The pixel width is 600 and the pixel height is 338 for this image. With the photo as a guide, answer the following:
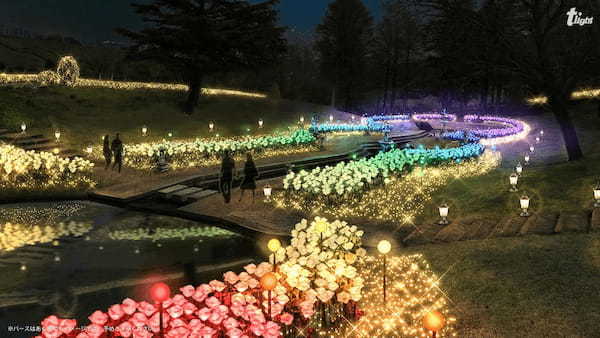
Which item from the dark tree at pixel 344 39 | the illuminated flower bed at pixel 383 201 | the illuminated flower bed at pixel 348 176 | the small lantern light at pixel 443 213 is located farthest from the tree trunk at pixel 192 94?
the dark tree at pixel 344 39

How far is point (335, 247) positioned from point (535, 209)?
680cm

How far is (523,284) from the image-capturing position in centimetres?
830

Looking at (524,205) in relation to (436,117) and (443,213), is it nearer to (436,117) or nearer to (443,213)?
(443,213)

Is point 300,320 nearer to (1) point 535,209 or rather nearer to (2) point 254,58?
(1) point 535,209

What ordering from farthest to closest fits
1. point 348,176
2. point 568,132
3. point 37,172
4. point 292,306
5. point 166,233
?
point 568,132, point 37,172, point 348,176, point 166,233, point 292,306

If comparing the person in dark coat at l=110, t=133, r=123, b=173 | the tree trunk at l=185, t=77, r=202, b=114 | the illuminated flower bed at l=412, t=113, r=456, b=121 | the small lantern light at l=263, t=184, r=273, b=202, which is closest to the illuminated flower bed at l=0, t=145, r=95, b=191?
the person in dark coat at l=110, t=133, r=123, b=173

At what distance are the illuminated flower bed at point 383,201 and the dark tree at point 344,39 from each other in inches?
1557

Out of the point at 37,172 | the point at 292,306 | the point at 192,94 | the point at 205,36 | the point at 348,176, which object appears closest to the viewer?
the point at 292,306

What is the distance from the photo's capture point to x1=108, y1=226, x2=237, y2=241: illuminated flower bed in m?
12.6

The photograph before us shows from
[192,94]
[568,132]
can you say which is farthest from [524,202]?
[192,94]

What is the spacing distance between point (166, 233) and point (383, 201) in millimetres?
6224

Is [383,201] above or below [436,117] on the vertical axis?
below

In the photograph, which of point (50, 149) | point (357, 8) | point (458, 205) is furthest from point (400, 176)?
point (357, 8)

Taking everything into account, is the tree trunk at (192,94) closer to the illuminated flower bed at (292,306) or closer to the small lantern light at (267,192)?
the small lantern light at (267,192)
